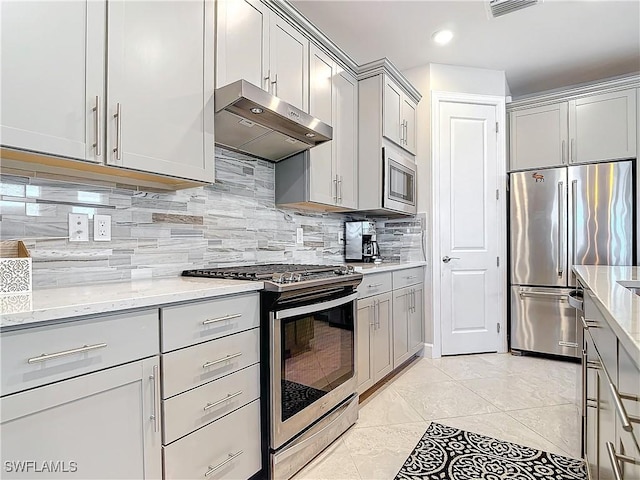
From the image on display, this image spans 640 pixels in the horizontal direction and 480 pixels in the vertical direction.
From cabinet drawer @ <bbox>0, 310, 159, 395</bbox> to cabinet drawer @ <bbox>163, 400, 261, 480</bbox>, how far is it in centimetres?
38

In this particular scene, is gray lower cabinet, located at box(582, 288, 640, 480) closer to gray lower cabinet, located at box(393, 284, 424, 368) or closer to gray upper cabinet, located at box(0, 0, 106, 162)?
gray lower cabinet, located at box(393, 284, 424, 368)

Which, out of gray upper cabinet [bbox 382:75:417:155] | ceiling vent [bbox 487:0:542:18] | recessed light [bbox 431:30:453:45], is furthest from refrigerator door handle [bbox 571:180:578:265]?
recessed light [bbox 431:30:453:45]

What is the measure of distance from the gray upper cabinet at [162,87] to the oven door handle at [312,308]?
0.71m

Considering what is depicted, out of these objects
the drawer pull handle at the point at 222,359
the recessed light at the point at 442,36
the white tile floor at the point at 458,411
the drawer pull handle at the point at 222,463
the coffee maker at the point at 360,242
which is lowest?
the white tile floor at the point at 458,411

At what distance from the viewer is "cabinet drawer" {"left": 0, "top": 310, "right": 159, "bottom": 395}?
90 cm

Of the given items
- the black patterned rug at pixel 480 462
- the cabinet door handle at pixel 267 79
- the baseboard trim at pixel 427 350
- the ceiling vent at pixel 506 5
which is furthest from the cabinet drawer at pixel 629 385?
the baseboard trim at pixel 427 350

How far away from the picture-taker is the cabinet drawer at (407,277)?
9.53 feet

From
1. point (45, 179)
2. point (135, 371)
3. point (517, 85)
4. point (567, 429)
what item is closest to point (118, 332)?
point (135, 371)

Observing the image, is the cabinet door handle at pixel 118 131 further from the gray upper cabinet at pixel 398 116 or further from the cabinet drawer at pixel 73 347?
the gray upper cabinet at pixel 398 116

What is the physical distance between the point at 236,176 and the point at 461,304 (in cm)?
248

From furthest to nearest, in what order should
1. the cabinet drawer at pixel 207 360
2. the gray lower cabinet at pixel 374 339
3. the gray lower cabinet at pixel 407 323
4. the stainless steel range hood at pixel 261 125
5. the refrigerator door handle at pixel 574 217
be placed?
1. the refrigerator door handle at pixel 574 217
2. the gray lower cabinet at pixel 407 323
3. the gray lower cabinet at pixel 374 339
4. the stainless steel range hood at pixel 261 125
5. the cabinet drawer at pixel 207 360

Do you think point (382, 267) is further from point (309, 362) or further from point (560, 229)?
point (560, 229)

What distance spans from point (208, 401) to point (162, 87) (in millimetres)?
1257

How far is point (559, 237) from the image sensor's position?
11.0 feet
